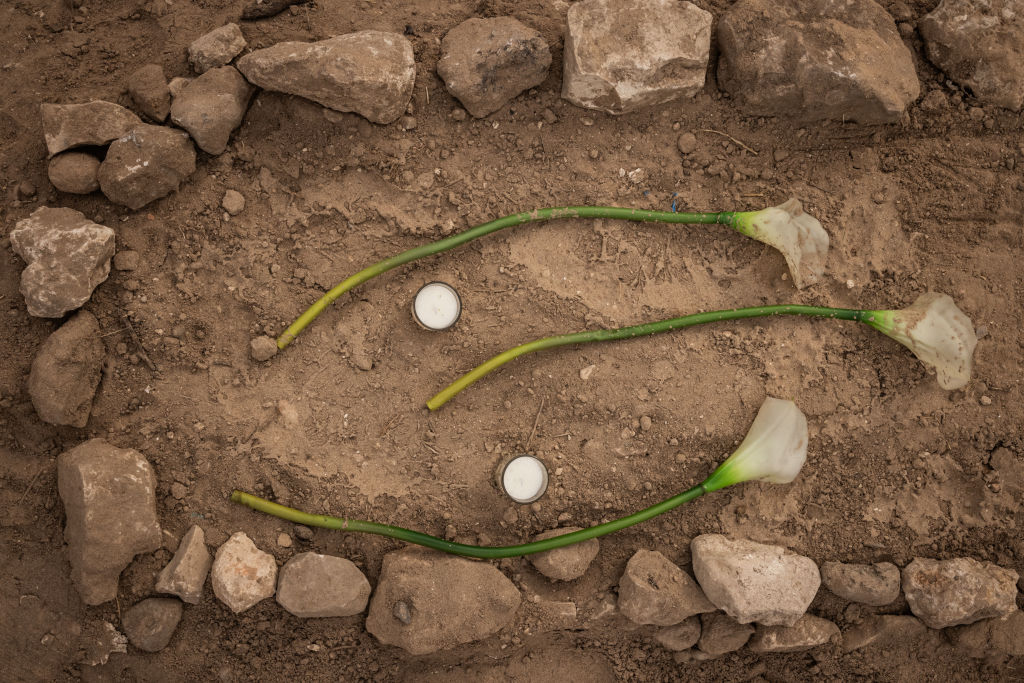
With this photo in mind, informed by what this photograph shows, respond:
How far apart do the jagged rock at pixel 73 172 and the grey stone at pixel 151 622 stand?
53.5 inches

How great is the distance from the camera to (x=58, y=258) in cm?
231

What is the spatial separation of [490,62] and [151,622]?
214 cm

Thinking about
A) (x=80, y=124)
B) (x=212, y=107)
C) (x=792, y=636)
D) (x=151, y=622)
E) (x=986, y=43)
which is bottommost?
(x=151, y=622)

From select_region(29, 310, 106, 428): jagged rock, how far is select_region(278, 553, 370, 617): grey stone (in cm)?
84

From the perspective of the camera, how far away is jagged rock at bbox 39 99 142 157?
2412 millimetres

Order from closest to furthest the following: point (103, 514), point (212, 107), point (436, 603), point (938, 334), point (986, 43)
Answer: point (103, 514) → point (436, 603) → point (212, 107) → point (938, 334) → point (986, 43)

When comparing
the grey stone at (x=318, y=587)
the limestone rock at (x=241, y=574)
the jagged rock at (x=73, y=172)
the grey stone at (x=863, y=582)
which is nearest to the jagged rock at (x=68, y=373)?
the jagged rock at (x=73, y=172)

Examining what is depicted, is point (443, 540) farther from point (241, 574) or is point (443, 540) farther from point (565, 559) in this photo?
point (241, 574)

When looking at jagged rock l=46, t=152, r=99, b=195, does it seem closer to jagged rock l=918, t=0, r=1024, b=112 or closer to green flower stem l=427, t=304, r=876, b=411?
green flower stem l=427, t=304, r=876, b=411

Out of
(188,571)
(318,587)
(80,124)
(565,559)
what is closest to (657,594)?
(565,559)

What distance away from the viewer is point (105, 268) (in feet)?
7.89

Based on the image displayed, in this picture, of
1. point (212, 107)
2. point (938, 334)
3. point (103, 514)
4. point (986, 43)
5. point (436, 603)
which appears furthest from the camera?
point (986, 43)

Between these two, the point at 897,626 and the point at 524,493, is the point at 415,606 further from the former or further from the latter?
the point at 897,626

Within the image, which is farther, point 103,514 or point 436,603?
point 436,603
